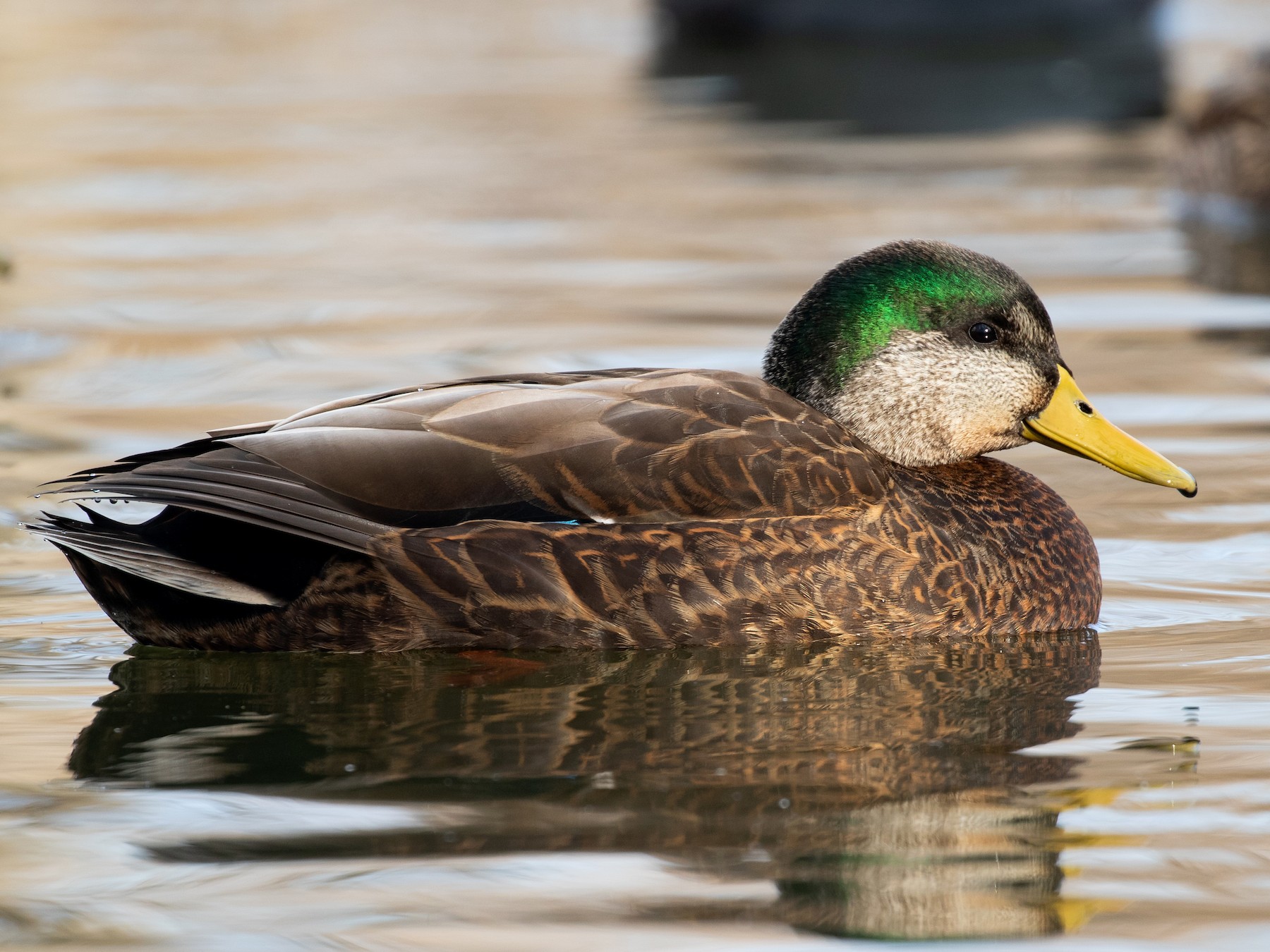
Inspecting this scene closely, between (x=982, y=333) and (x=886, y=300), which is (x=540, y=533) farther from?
(x=982, y=333)

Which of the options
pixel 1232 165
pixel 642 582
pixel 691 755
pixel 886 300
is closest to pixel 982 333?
pixel 886 300

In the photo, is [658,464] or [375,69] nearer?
[658,464]

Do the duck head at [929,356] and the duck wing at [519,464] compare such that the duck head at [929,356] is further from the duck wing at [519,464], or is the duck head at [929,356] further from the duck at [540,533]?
the duck wing at [519,464]

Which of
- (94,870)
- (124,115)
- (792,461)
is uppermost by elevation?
(124,115)

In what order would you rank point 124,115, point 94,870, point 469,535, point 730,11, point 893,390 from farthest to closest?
point 730,11
point 124,115
point 893,390
point 469,535
point 94,870

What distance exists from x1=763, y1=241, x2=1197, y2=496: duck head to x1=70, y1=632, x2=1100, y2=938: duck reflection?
647 mm

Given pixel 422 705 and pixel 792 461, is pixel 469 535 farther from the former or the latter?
pixel 792 461

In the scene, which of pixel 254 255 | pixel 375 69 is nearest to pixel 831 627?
pixel 254 255

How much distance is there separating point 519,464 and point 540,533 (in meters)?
0.19

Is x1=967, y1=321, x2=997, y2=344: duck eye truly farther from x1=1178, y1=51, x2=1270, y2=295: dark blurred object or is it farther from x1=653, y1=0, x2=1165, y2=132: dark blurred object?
x1=653, y1=0, x2=1165, y2=132: dark blurred object

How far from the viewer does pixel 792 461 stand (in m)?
5.55

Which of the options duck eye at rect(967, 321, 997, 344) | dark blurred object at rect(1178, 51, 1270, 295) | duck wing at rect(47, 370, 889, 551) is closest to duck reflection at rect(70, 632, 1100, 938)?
duck wing at rect(47, 370, 889, 551)

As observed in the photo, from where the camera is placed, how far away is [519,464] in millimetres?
5414

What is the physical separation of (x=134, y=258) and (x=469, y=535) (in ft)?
24.2
